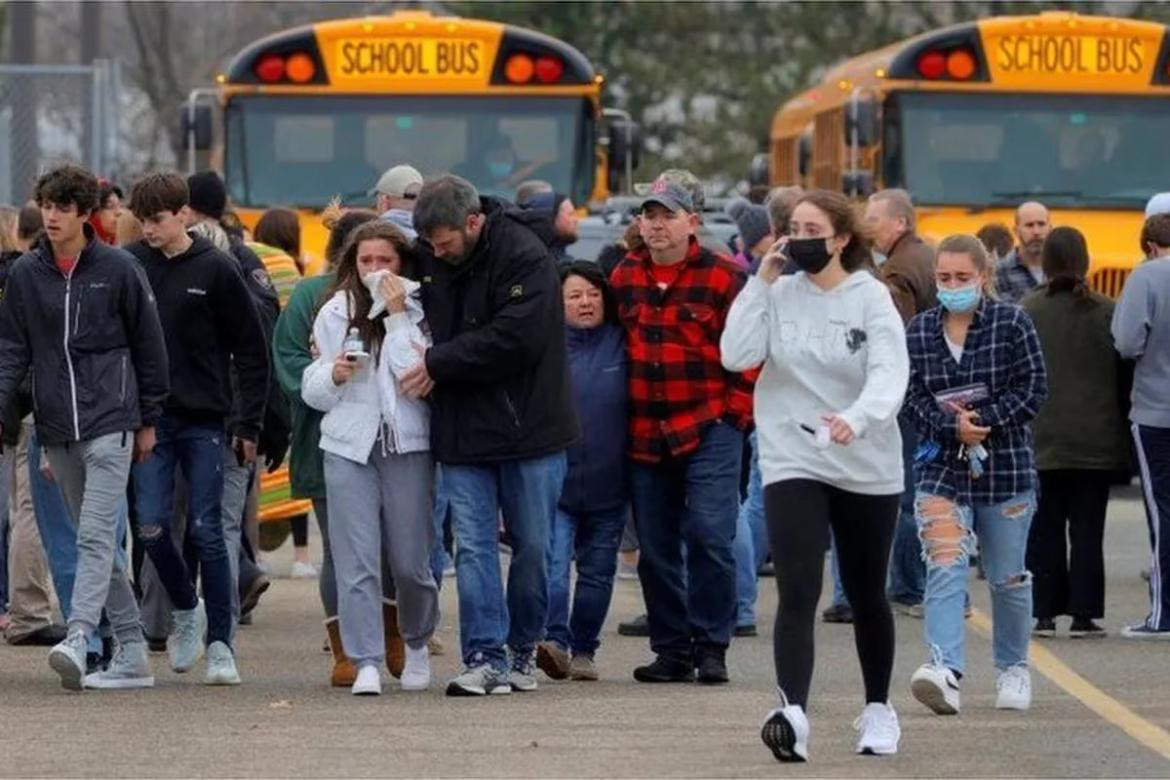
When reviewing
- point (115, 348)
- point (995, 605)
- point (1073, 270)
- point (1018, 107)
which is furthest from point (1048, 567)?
point (1018, 107)

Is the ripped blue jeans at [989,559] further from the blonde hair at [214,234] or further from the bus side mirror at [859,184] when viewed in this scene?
the bus side mirror at [859,184]

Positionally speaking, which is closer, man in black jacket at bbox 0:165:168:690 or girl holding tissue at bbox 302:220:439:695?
girl holding tissue at bbox 302:220:439:695

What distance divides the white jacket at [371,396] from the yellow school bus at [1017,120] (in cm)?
1079

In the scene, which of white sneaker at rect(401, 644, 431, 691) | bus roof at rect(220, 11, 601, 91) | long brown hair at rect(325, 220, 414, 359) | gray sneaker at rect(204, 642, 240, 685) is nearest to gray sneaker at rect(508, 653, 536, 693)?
white sneaker at rect(401, 644, 431, 691)

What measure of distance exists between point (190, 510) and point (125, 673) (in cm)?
61

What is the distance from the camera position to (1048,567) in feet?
44.3

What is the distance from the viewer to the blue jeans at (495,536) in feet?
35.5

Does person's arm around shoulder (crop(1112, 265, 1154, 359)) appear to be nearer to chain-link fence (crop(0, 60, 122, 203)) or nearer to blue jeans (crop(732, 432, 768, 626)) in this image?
blue jeans (crop(732, 432, 768, 626))

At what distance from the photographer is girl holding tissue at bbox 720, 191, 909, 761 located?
922 cm

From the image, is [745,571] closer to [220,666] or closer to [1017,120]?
[220,666]

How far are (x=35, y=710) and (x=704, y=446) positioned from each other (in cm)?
238

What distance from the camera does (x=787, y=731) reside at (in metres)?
9.12

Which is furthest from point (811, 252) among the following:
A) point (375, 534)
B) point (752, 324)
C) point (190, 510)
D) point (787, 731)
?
point (190, 510)

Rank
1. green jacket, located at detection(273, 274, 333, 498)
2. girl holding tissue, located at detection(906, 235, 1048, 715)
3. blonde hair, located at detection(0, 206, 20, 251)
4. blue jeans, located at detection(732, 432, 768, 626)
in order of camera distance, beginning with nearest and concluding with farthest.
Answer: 1. girl holding tissue, located at detection(906, 235, 1048, 715)
2. green jacket, located at detection(273, 274, 333, 498)
3. blonde hair, located at detection(0, 206, 20, 251)
4. blue jeans, located at detection(732, 432, 768, 626)
